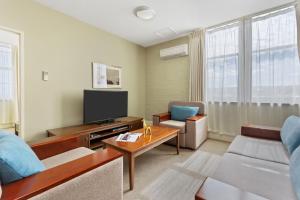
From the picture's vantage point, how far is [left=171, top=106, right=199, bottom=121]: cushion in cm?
319

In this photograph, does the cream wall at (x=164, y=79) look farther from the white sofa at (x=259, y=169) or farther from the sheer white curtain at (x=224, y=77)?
the white sofa at (x=259, y=169)

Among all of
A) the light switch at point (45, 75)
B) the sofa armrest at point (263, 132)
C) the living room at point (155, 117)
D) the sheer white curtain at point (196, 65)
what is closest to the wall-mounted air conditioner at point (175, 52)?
the living room at point (155, 117)

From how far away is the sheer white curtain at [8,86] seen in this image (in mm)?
2102

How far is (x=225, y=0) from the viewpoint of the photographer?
237 centimetres

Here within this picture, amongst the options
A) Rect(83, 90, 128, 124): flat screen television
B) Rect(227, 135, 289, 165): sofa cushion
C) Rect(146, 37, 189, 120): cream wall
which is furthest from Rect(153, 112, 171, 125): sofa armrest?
Rect(227, 135, 289, 165): sofa cushion

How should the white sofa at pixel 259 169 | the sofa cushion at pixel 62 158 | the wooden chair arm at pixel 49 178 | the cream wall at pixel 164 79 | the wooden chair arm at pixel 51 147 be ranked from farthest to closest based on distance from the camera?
the cream wall at pixel 164 79 → the wooden chair arm at pixel 51 147 → the sofa cushion at pixel 62 158 → the white sofa at pixel 259 169 → the wooden chair arm at pixel 49 178

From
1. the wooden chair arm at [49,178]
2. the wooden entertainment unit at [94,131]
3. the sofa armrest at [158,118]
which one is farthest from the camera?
the sofa armrest at [158,118]

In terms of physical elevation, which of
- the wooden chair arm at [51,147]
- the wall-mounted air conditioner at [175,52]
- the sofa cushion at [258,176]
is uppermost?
the wall-mounted air conditioner at [175,52]

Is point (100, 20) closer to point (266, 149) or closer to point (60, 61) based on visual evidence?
point (60, 61)

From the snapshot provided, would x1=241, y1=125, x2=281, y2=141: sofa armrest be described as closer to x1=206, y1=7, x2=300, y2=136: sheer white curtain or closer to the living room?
the living room

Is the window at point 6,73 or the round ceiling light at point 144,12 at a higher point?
the round ceiling light at point 144,12

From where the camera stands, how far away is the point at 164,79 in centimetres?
425

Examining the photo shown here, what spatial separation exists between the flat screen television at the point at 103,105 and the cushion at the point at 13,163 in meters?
1.80

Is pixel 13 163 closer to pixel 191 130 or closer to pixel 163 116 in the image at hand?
pixel 191 130
